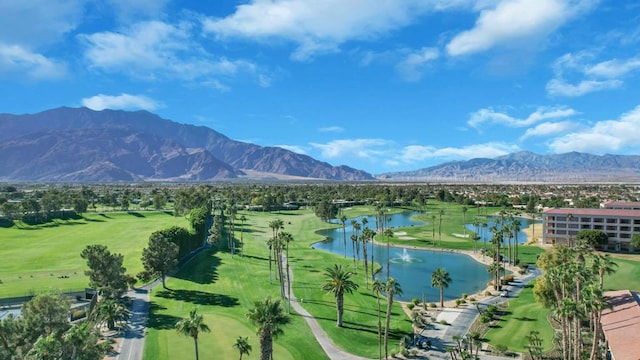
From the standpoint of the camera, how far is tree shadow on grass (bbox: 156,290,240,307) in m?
74.0

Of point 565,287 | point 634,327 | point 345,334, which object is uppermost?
point 565,287

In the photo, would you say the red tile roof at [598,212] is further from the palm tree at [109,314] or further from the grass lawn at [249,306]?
the palm tree at [109,314]

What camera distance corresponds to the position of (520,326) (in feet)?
209

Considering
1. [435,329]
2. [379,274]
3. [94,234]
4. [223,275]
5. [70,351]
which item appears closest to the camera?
[70,351]

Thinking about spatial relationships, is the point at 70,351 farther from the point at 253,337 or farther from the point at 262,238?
the point at 262,238

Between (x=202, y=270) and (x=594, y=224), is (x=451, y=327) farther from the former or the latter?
(x=594, y=224)

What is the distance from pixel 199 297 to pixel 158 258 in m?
11.1

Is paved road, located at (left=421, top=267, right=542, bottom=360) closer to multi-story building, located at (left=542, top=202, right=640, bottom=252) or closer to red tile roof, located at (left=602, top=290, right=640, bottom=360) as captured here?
red tile roof, located at (left=602, top=290, right=640, bottom=360)

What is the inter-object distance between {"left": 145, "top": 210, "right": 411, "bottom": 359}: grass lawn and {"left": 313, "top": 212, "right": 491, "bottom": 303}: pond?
10198mm

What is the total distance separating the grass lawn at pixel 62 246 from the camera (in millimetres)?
80812

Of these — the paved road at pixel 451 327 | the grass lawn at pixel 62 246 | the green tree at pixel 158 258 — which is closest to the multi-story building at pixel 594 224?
the paved road at pixel 451 327

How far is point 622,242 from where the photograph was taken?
118500 millimetres

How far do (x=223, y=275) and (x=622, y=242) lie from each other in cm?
10262

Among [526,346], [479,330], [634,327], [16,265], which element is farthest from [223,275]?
[634,327]
